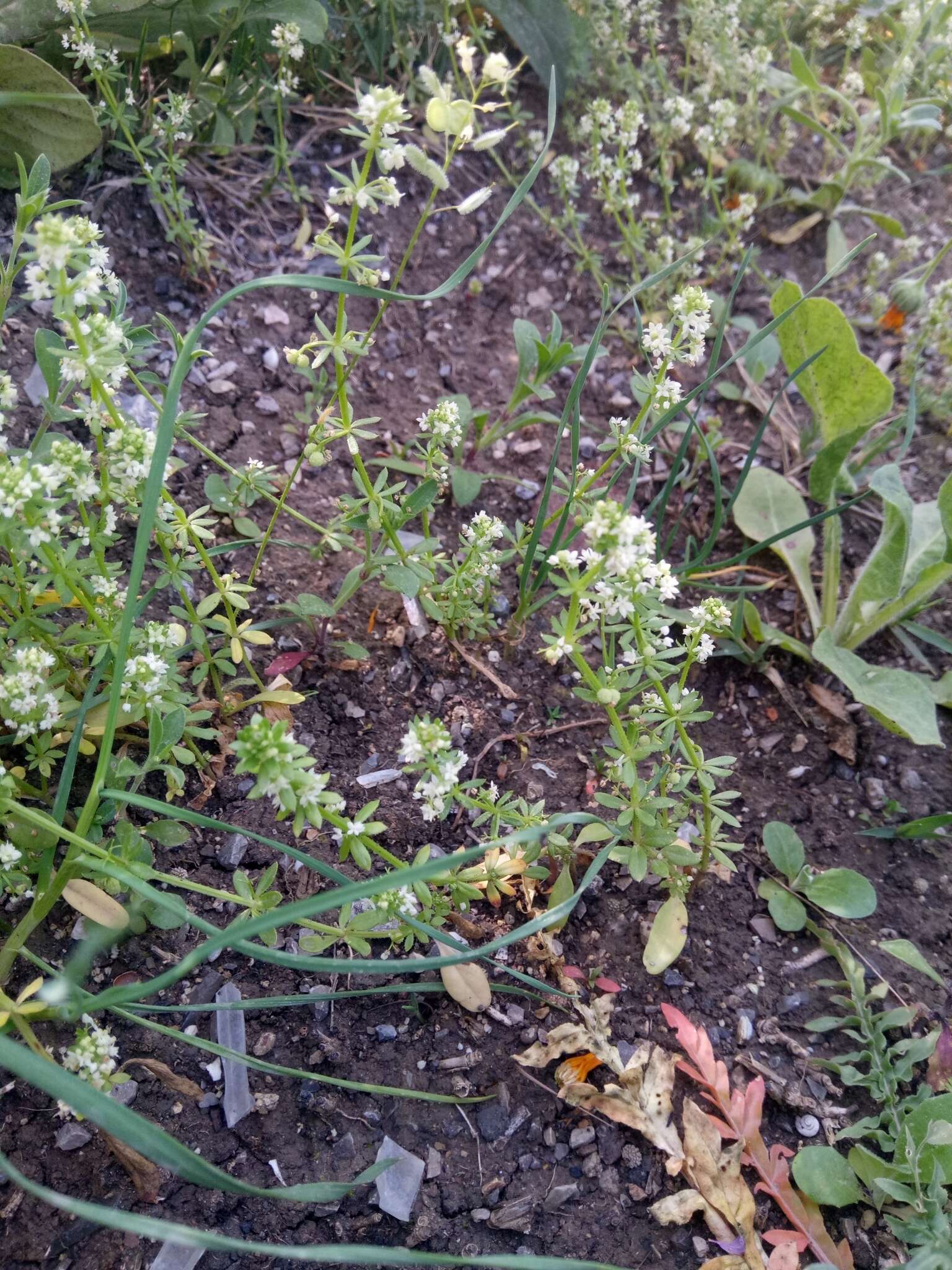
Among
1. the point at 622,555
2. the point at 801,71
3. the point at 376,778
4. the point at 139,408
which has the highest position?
the point at 801,71

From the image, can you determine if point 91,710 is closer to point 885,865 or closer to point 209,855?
point 209,855

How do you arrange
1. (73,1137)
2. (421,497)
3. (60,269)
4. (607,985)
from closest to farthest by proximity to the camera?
(60,269) < (73,1137) < (607,985) < (421,497)

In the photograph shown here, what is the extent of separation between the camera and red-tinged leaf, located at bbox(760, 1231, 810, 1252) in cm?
163

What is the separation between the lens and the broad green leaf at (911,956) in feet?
6.46

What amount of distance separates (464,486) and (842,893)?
1.38 metres

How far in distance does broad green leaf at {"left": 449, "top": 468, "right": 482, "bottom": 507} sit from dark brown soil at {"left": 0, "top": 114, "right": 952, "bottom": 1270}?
10 cm

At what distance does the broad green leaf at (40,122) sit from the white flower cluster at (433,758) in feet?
A: 5.95

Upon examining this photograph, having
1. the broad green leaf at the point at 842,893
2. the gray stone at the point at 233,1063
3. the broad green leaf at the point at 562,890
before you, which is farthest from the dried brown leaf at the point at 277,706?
the broad green leaf at the point at 842,893

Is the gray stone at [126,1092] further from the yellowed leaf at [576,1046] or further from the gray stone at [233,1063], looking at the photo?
the yellowed leaf at [576,1046]

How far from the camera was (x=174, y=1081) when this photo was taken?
1648mm

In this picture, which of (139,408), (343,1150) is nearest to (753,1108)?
(343,1150)

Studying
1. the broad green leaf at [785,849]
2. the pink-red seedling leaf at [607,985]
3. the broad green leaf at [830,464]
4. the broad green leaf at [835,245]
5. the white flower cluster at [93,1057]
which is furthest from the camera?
the broad green leaf at [835,245]

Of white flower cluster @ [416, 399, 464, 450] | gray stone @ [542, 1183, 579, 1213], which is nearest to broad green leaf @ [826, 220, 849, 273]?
white flower cluster @ [416, 399, 464, 450]

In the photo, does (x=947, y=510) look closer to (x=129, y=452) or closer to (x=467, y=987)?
(x=467, y=987)
